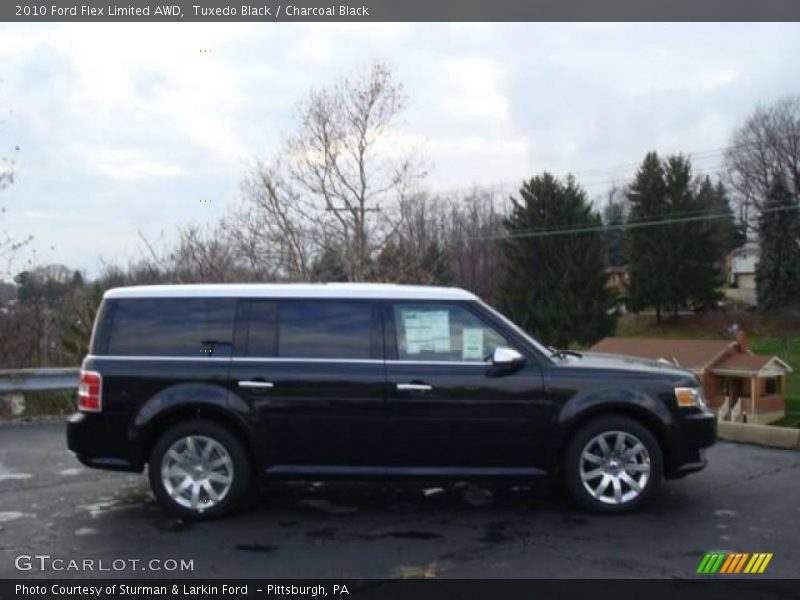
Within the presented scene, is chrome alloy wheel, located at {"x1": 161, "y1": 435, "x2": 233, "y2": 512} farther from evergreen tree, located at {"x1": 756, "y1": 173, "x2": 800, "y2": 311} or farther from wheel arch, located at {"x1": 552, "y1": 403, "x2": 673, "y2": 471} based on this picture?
evergreen tree, located at {"x1": 756, "y1": 173, "x2": 800, "y2": 311}

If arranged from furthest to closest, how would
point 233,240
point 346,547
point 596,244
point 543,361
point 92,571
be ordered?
point 596,244 < point 233,240 < point 543,361 < point 346,547 < point 92,571

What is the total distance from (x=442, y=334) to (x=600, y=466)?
5.18 ft

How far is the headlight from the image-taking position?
251 inches

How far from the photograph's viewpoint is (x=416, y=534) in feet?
19.0

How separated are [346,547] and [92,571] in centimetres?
160

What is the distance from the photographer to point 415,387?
20.6 ft

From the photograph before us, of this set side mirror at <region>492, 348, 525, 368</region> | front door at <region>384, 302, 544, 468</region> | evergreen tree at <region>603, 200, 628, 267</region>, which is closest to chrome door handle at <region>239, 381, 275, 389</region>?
front door at <region>384, 302, 544, 468</region>

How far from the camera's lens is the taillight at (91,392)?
634 cm

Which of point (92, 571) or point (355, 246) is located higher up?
point (355, 246)

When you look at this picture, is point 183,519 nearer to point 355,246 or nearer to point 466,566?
point 466,566

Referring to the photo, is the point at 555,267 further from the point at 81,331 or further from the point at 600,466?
the point at 600,466

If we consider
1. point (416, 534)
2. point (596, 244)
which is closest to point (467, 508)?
point (416, 534)

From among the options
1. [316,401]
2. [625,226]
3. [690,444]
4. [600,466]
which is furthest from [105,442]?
[625,226]

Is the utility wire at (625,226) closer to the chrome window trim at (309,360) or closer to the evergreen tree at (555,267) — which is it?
the evergreen tree at (555,267)
